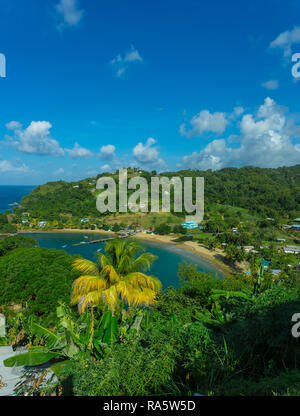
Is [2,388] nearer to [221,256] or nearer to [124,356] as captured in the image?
[124,356]

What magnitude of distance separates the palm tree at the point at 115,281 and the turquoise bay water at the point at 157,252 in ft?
82.8

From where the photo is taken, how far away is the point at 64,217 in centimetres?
7588

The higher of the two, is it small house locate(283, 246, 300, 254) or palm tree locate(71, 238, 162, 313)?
palm tree locate(71, 238, 162, 313)

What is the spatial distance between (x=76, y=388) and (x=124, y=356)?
701 millimetres

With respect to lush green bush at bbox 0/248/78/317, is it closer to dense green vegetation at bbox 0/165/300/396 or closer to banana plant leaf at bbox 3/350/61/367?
dense green vegetation at bbox 0/165/300/396

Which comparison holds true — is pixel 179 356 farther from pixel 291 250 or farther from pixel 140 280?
pixel 291 250

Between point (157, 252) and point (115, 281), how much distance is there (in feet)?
145

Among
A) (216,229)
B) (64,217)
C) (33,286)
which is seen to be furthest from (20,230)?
(33,286)

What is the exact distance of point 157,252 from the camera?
47844 mm

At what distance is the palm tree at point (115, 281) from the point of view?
4410 mm

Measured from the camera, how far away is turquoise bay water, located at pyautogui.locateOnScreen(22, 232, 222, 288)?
36.1 meters

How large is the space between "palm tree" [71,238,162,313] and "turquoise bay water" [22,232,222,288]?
2525 cm

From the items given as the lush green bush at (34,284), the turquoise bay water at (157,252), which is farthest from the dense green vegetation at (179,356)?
the turquoise bay water at (157,252)

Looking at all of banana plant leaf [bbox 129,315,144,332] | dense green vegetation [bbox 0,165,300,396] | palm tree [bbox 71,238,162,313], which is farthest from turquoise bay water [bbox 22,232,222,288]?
banana plant leaf [bbox 129,315,144,332]
